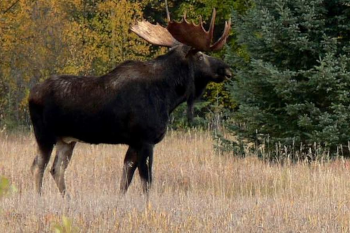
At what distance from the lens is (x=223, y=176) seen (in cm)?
1162

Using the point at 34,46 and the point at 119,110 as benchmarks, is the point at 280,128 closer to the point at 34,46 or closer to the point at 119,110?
the point at 119,110

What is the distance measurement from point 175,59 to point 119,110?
3.66ft

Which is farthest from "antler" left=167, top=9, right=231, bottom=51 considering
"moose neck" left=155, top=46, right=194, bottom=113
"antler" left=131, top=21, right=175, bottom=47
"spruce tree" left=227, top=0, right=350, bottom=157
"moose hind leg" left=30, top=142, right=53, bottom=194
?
"spruce tree" left=227, top=0, right=350, bottom=157

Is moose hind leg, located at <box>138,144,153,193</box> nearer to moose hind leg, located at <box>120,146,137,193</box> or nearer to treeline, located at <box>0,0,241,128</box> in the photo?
moose hind leg, located at <box>120,146,137,193</box>

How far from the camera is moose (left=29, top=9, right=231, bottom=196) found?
34.0ft

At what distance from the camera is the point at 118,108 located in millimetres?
10414

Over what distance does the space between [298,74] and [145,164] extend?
4169 millimetres

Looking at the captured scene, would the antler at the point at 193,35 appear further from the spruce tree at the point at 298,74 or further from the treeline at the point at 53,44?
the treeline at the point at 53,44

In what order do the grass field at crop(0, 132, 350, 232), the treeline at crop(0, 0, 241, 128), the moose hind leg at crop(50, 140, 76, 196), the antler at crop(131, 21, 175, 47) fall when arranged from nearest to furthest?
the grass field at crop(0, 132, 350, 232)
the moose hind leg at crop(50, 140, 76, 196)
the antler at crop(131, 21, 175, 47)
the treeline at crop(0, 0, 241, 128)

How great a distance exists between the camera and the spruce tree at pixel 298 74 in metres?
13.0

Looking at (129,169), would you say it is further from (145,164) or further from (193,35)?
(193,35)

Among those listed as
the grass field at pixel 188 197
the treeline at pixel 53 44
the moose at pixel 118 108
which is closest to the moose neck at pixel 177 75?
the moose at pixel 118 108

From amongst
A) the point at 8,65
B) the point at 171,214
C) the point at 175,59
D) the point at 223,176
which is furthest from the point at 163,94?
the point at 8,65

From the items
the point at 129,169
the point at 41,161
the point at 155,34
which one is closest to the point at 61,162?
the point at 41,161
